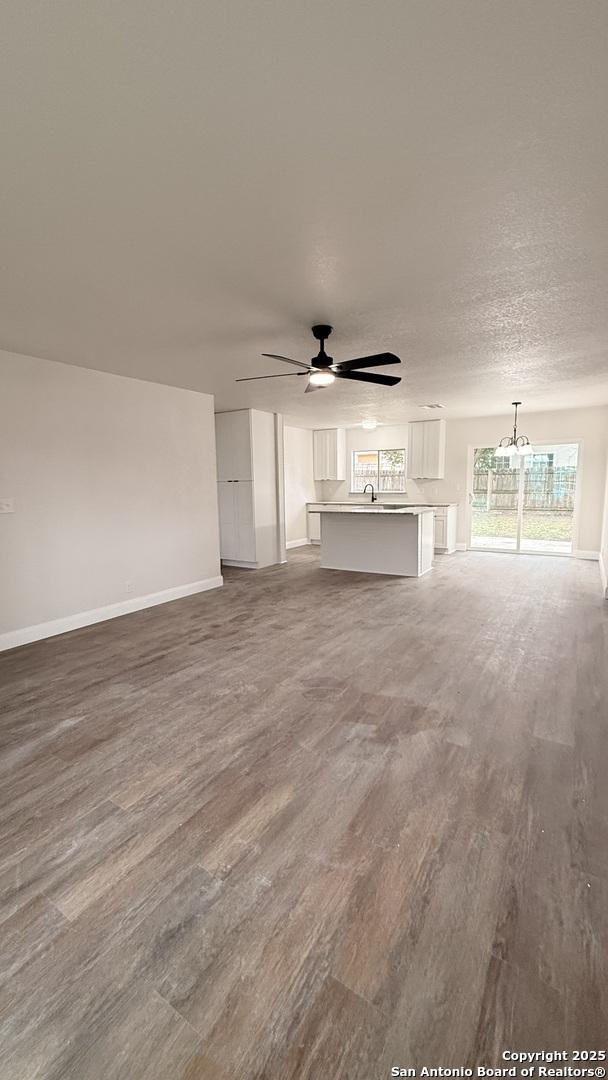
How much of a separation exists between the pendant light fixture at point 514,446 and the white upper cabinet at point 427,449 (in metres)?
1.04

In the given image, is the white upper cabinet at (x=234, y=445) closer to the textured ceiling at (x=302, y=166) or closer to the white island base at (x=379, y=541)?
Result: the white island base at (x=379, y=541)

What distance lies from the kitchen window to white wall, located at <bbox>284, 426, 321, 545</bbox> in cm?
96

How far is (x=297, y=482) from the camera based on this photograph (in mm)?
9609

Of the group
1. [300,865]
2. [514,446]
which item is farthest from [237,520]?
[300,865]

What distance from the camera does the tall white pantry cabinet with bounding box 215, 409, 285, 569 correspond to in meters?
7.21

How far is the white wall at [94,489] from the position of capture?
13.3 ft

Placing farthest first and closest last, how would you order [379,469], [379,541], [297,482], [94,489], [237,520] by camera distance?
[297,482], [379,469], [237,520], [379,541], [94,489]

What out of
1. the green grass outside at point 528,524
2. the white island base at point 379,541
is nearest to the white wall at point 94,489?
the white island base at point 379,541

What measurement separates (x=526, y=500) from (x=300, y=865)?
7.62 meters

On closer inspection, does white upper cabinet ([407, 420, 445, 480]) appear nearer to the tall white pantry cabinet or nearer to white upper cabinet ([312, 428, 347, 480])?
white upper cabinet ([312, 428, 347, 480])

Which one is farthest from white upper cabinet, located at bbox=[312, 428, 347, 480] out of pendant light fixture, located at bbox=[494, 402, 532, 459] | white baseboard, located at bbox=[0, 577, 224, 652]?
white baseboard, located at bbox=[0, 577, 224, 652]

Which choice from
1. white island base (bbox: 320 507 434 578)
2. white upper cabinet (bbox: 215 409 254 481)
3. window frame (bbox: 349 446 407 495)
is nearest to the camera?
white island base (bbox: 320 507 434 578)

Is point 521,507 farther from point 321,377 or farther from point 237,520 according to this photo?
point 321,377

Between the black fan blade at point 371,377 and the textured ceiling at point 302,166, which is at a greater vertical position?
the textured ceiling at point 302,166
